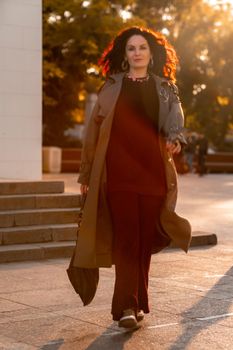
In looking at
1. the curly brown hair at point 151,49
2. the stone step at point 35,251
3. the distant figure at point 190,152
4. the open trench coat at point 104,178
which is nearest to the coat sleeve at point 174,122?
the open trench coat at point 104,178

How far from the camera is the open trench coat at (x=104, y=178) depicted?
6586mm

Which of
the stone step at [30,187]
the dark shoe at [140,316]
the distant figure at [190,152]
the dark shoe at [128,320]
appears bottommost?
the distant figure at [190,152]

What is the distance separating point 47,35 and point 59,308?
86.9ft

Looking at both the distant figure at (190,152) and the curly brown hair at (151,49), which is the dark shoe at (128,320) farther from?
the distant figure at (190,152)

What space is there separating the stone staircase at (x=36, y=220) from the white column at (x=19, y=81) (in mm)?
4371

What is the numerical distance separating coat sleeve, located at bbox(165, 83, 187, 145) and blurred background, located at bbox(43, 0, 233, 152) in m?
25.3

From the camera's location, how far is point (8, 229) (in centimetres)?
1086

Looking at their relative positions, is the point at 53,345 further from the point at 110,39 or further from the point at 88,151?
the point at 110,39

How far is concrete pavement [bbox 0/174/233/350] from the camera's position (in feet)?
20.7

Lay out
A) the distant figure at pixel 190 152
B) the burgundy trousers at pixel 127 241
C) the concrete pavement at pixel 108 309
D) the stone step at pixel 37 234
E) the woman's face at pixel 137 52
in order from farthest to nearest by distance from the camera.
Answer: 1. the distant figure at pixel 190 152
2. the stone step at pixel 37 234
3. the woman's face at pixel 137 52
4. the burgundy trousers at pixel 127 241
5. the concrete pavement at pixel 108 309

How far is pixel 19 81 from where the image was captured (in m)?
16.2

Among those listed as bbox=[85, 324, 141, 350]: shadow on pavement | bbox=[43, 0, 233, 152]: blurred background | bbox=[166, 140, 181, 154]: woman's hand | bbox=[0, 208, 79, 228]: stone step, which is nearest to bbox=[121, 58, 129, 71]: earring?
bbox=[166, 140, 181, 154]: woman's hand

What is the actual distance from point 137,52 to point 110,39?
26.1 m

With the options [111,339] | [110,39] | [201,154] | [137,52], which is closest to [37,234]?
[137,52]
